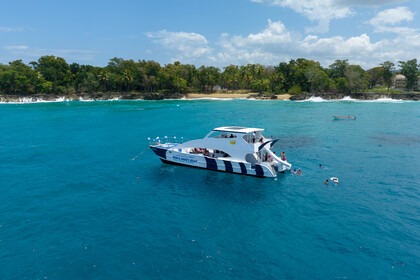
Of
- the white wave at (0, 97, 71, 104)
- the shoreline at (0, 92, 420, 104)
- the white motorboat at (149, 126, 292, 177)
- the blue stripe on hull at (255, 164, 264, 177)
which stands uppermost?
the shoreline at (0, 92, 420, 104)

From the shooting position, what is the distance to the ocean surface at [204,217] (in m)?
19.3

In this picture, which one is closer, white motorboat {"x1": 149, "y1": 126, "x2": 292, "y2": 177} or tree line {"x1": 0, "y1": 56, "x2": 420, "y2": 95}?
white motorboat {"x1": 149, "y1": 126, "x2": 292, "y2": 177}

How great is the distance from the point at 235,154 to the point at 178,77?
480 ft

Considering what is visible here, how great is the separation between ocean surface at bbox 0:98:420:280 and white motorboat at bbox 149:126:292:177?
112 cm

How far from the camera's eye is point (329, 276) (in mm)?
18344

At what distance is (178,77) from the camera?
177m

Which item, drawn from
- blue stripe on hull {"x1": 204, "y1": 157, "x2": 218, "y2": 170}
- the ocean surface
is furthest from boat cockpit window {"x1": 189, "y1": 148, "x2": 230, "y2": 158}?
the ocean surface

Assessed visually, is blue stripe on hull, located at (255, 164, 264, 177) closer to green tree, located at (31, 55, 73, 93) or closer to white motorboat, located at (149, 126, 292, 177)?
white motorboat, located at (149, 126, 292, 177)

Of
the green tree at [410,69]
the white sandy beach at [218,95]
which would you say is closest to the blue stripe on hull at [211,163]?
the white sandy beach at [218,95]

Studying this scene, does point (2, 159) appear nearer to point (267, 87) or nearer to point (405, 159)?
point (405, 159)

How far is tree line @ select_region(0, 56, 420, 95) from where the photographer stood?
16050 centimetres

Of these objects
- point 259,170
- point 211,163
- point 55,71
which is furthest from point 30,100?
point 259,170

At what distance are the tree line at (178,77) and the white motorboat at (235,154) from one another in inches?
5312

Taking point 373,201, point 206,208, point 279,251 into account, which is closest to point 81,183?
point 206,208
